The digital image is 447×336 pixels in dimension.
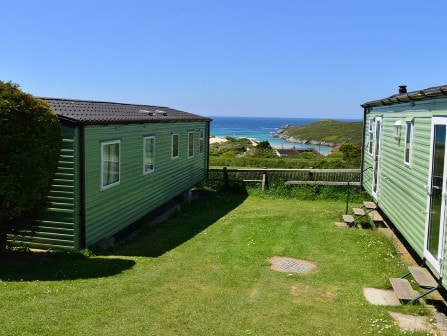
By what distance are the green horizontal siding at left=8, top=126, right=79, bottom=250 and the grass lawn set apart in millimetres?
602

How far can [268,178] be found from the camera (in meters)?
18.3

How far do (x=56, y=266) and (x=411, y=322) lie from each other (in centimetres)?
601

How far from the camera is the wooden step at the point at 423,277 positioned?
21.5 ft

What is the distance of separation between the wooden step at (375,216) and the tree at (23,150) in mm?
7879

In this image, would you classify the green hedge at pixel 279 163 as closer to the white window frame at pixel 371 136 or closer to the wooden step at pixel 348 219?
the white window frame at pixel 371 136

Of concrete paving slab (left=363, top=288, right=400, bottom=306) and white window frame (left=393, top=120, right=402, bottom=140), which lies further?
white window frame (left=393, top=120, right=402, bottom=140)

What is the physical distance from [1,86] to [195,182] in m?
11.1

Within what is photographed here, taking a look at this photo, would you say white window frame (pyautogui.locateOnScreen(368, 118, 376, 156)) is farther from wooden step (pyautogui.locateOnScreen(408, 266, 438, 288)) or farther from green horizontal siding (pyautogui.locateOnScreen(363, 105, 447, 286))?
wooden step (pyautogui.locateOnScreen(408, 266, 438, 288))

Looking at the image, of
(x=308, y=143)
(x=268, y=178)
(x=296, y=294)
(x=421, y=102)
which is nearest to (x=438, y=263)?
(x=296, y=294)

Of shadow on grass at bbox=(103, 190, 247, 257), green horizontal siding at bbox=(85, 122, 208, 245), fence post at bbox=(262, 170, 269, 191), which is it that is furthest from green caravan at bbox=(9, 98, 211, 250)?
fence post at bbox=(262, 170, 269, 191)

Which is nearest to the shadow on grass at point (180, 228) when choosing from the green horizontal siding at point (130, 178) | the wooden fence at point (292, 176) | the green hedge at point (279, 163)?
the green horizontal siding at point (130, 178)

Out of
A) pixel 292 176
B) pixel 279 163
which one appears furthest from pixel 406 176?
pixel 279 163

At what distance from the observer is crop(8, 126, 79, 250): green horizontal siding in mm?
8855

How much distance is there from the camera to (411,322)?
595cm
